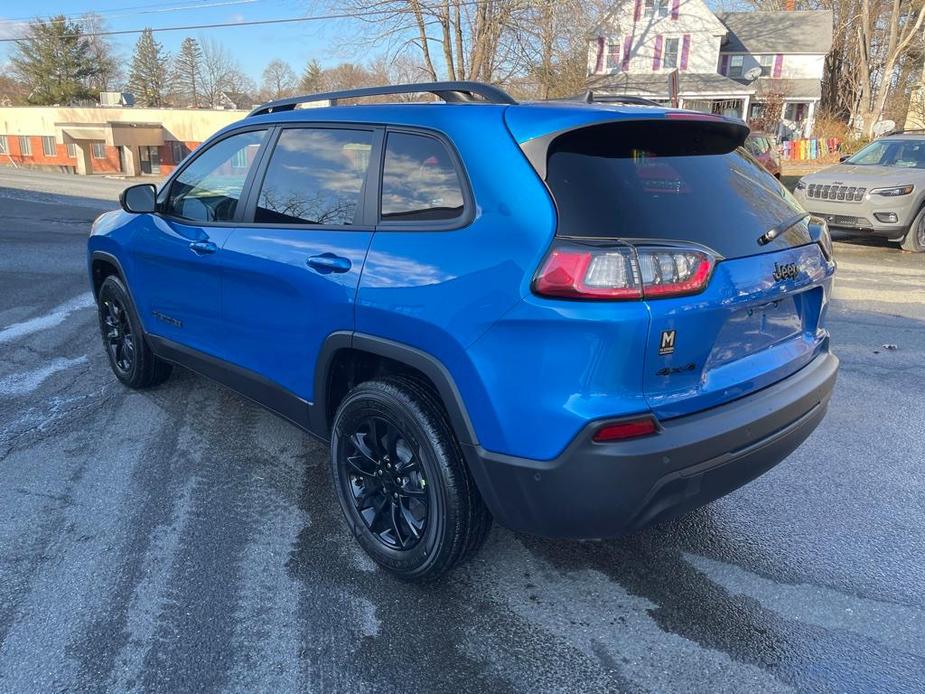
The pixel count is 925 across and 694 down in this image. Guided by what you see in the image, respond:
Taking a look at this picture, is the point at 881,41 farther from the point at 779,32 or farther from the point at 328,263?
the point at 328,263

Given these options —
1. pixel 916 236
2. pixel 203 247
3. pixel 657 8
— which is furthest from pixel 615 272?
A: pixel 657 8

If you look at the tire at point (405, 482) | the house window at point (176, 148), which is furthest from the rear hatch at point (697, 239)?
the house window at point (176, 148)

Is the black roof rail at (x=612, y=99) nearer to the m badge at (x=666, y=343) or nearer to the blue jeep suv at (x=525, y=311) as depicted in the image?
the blue jeep suv at (x=525, y=311)

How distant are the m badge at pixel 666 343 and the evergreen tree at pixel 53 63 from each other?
8340 cm

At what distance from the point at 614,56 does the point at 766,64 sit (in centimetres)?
1102

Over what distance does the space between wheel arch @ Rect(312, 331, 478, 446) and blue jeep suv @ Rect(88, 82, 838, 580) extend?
0.4 inches

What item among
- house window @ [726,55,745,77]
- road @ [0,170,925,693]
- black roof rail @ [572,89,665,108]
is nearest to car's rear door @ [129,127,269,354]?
road @ [0,170,925,693]

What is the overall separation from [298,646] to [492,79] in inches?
1047

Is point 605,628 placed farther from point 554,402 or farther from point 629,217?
point 629,217

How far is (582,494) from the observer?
2.22 metres

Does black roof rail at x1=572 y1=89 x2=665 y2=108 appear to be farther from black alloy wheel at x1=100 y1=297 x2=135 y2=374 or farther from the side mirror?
black alloy wheel at x1=100 y1=297 x2=135 y2=374

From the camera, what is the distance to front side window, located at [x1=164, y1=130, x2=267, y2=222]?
11.8 feet

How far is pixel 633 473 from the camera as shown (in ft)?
7.13

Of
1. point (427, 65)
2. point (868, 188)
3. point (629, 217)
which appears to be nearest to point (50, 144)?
point (427, 65)
